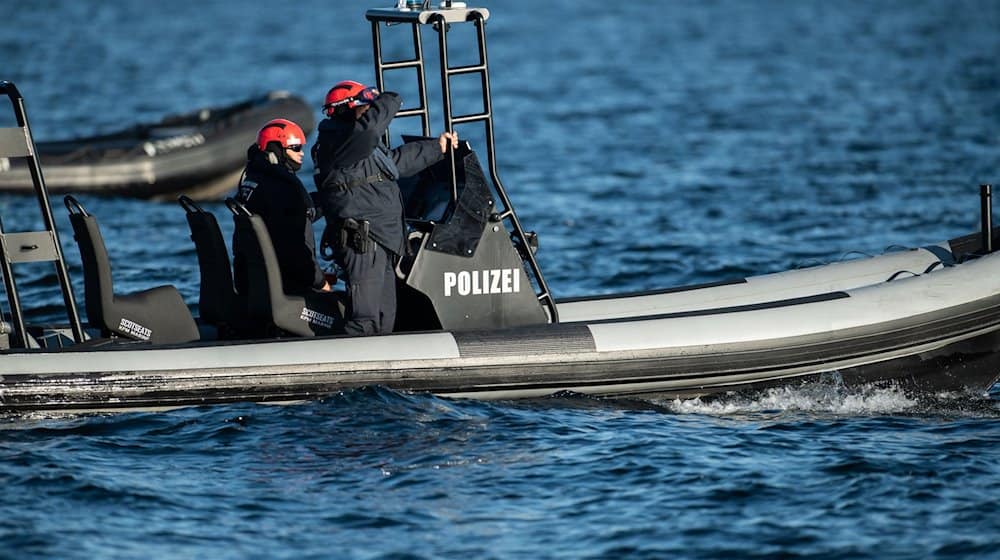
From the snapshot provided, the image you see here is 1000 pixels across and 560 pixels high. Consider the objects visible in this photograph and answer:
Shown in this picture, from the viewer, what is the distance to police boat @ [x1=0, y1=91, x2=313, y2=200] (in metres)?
16.0

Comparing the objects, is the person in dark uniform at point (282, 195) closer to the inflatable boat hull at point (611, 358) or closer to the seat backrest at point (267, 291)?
the seat backrest at point (267, 291)

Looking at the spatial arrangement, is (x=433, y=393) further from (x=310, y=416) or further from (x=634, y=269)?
(x=634, y=269)

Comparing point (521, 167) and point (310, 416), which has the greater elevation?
point (521, 167)

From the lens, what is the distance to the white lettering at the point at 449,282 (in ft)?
25.7

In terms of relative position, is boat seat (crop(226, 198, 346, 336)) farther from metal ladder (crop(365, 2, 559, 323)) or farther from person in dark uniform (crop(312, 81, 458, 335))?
metal ladder (crop(365, 2, 559, 323))

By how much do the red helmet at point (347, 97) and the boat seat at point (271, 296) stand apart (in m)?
0.68

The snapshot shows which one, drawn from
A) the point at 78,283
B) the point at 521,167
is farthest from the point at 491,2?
the point at 78,283

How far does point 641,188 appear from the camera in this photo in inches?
666

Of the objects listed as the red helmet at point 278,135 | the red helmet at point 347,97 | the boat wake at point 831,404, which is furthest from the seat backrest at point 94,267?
the boat wake at point 831,404

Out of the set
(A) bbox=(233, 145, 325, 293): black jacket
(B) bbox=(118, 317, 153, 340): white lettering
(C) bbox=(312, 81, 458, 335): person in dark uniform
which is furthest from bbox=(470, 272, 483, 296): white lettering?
(B) bbox=(118, 317, 153, 340): white lettering

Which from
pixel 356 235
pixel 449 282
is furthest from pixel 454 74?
pixel 449 282

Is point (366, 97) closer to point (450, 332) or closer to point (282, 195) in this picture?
point (282, 195)

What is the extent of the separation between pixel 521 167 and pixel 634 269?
649 centimetres

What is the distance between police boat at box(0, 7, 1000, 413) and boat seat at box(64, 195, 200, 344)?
0.4 inches
